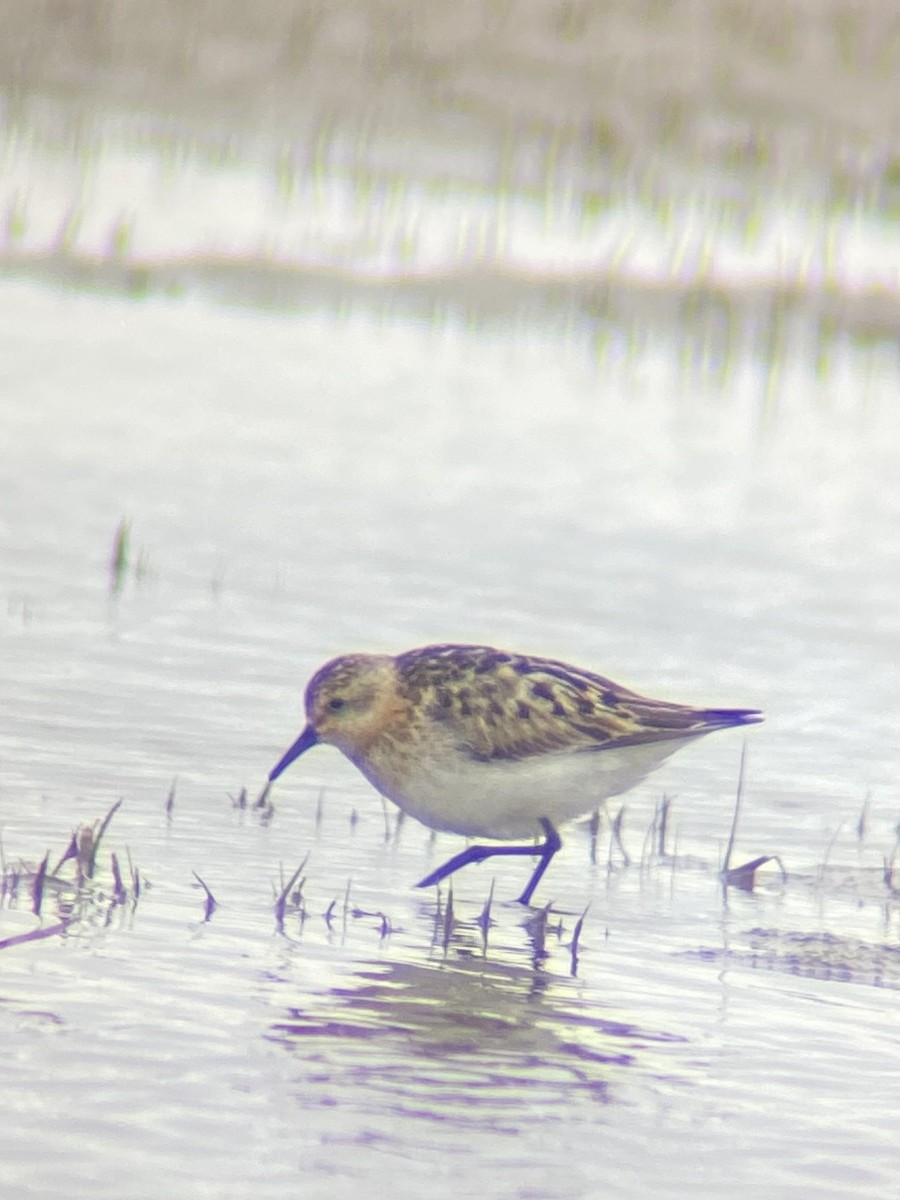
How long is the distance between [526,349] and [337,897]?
10785 mm

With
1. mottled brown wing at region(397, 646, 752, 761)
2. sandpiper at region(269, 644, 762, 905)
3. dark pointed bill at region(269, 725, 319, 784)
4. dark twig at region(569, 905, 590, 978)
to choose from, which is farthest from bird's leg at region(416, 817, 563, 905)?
dark pointed bill at region(269, 725, 319, 784)

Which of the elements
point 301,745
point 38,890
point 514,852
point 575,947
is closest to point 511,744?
point 514,852

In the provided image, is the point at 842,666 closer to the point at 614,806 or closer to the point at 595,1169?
the point at 614,806

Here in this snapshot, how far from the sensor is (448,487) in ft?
40.7

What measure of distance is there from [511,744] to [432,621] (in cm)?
288

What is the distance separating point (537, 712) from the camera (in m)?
6.89

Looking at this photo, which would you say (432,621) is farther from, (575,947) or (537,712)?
(575,947)

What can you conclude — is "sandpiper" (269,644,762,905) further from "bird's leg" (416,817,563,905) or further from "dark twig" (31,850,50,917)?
"dark twig" (31,850,50,917)

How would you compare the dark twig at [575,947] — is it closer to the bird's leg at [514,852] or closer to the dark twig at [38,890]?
the bird's leg at [514,852]

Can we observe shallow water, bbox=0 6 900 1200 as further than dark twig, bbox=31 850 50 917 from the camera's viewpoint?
No

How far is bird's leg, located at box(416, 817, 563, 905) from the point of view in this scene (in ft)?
21.7

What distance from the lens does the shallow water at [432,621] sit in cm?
480

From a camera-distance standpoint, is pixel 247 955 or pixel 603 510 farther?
pixel 603 510

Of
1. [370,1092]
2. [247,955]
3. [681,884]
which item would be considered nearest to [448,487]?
[681,884]
